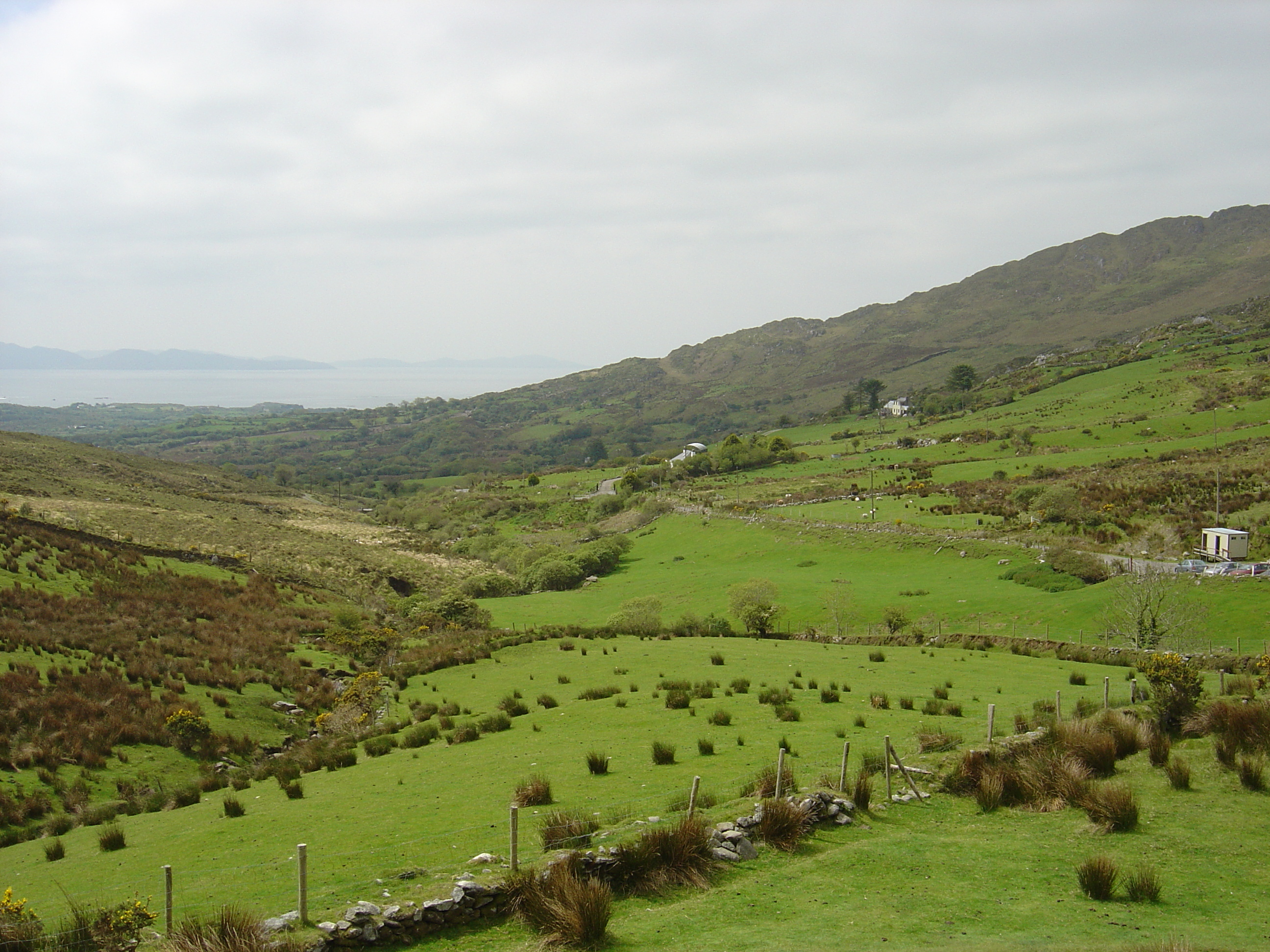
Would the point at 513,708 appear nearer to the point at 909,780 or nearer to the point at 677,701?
the point at 677,701

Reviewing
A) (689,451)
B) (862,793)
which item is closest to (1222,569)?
(862,793)

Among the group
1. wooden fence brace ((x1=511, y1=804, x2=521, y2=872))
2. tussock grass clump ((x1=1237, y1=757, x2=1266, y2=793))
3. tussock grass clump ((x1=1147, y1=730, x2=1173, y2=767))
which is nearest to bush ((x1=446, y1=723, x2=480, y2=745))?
wooden fence brace ((x1=511, y1=804, x2=521, y2=872))

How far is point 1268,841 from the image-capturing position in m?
11.1

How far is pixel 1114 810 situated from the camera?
38.9 ft

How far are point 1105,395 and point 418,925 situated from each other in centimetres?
14772

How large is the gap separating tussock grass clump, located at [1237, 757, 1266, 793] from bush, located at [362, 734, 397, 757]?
18.3 metres

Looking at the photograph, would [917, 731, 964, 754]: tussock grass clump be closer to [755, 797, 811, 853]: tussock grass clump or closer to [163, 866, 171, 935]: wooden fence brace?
[755, 797, 811, 853]: tussock grass clump

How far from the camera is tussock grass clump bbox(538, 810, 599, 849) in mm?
10719

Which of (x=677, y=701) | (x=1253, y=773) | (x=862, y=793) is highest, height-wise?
(x=1253, y=773)

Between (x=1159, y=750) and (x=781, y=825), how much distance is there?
8026mm

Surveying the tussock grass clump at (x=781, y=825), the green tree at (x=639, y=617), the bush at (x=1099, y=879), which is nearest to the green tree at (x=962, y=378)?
the green tree at (x=639, y=617)

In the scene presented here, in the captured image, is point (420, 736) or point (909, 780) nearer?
point (909, 780)

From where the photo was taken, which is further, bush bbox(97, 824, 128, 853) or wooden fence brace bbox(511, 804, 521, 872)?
bush bbox(97, 824, 128, 853)

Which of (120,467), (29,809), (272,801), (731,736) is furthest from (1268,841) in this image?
(120,467)
